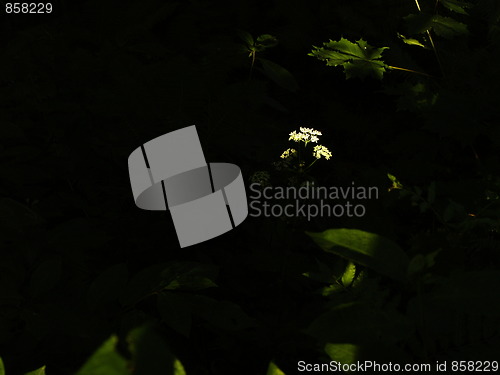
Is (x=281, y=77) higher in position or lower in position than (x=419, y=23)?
lower

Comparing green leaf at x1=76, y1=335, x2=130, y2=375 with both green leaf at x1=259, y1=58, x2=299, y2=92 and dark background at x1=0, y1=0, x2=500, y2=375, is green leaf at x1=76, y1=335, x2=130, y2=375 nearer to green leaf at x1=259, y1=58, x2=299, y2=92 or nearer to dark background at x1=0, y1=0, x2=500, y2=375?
dark background at x1=0, y1=0, x2=500, y2=375

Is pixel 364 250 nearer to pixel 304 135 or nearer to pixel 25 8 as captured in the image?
pixel 304 135

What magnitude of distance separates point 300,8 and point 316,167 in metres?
0.91

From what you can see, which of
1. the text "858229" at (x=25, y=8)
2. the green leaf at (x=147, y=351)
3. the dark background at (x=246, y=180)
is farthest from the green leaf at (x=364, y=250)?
the text "858229" at (x=25, y=8)

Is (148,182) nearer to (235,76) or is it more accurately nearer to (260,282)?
(260,282)

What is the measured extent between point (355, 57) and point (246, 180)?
631 millimetres

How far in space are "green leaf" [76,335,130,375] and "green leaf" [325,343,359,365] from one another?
335 millimetres

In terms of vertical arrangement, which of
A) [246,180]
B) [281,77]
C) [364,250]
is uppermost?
[364,250]

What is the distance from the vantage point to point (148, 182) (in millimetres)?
1604

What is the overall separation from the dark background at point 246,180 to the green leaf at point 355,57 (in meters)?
0.15

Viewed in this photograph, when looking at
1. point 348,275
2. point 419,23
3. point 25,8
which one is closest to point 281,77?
point 419,23

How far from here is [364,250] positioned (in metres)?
0.57

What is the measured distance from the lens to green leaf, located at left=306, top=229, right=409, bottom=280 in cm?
57

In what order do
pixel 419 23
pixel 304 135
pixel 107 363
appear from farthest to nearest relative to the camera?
pixel 419 23, pixel 304 135, pixel 107 363
